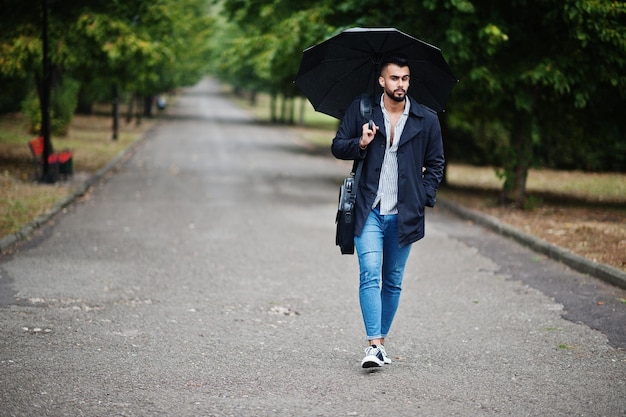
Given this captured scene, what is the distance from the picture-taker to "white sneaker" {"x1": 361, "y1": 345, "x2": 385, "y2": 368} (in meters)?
5.26

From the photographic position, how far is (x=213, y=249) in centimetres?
1022

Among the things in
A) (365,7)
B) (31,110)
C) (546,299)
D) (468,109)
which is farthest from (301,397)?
(31,110)

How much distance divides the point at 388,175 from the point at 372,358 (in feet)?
4.04

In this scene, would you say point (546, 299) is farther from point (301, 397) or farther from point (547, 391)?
point (301, 397)

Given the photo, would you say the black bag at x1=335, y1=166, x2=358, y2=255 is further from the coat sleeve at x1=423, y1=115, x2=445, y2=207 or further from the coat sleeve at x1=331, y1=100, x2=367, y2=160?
the coat sleeve at x1=423, y1=115, x2=445, y2=207

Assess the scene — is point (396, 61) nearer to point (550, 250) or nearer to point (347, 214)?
point (347, 214)

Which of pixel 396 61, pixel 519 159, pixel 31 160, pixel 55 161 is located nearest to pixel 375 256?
pixel 396 61

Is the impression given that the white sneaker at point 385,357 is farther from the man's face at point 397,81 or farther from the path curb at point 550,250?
the path curb at point 550,250

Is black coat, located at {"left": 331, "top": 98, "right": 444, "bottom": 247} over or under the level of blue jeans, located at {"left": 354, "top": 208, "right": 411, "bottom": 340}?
over

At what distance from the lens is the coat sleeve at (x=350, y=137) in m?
5.19

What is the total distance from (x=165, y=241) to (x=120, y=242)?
23.4 inches

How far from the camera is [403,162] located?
524 centimetres

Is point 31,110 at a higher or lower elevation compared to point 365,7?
lower

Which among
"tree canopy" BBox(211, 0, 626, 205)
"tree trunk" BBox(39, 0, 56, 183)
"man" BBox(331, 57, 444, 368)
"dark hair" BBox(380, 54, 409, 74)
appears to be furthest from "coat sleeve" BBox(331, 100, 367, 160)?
"tree trunk" BBox(39, 0, 56, 183)
